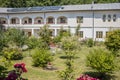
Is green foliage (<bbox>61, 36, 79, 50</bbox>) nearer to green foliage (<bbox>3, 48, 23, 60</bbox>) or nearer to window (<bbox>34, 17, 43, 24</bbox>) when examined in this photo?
green foliage (<bbox>3, 48, 23, 60</bbox>)

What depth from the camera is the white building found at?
126 ft

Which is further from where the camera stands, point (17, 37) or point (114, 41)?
point (17, 37)

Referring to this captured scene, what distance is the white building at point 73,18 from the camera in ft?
126

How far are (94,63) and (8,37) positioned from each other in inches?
559

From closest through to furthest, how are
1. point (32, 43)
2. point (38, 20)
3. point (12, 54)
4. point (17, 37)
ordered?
1. point (12, 54)
2. point (17, 37)
3. point (32, 43)
4. point (38, 20)

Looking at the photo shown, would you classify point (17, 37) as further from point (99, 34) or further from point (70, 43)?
point (99, 34)

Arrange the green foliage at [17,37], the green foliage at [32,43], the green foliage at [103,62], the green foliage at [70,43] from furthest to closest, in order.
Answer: the green foliage at [32,43], the green foliage at [17,37], the green foliage at [70,43], the green foliage at [103,62]

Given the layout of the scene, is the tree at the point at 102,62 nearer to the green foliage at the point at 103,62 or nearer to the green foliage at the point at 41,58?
the green foliage at the point at 103,62

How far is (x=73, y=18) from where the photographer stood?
4072 centimetres

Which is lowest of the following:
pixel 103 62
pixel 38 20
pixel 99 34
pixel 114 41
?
pixel 99 34

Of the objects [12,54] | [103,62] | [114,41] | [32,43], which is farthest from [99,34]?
[103,62]

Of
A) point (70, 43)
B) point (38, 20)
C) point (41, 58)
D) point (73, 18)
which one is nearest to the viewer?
point (41, 58)

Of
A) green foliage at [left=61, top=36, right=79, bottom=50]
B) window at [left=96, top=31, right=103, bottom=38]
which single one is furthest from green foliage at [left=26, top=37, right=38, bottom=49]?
window at [left=96, top=31, right=103, bottom=38]

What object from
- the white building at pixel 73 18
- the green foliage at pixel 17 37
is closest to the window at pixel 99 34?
the white building at pixel 73 18
